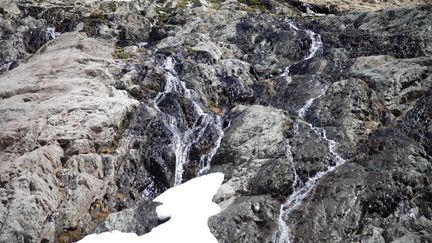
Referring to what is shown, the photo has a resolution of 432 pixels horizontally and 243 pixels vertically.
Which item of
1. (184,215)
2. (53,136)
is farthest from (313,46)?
(53,136)

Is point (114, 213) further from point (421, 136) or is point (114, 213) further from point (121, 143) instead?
point (421, 136)

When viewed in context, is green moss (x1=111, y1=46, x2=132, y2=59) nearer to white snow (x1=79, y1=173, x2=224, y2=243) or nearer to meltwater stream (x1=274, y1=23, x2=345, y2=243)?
meltwater stream (x1=274, y1=23, x2=345, y2=243)

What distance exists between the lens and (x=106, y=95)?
33.6 meters

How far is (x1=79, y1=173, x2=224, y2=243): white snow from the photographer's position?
21609 millimetres

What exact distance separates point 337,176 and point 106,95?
62.9 feet

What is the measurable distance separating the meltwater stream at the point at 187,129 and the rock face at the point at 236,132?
13 cm

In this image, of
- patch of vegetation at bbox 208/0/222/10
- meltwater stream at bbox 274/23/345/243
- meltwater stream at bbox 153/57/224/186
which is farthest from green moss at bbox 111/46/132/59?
patch of vegetation at bbox 208/0/222/10

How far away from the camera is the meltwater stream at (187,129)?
95.0 ft

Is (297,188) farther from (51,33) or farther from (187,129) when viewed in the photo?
(51,33)

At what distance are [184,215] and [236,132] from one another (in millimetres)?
8231

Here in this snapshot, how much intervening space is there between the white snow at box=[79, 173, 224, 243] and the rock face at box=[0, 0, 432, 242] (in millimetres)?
619

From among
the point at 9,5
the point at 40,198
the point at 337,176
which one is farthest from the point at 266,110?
the point at 9,5

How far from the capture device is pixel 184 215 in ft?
76.0

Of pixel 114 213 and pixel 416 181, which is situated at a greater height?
pixel 416 181
